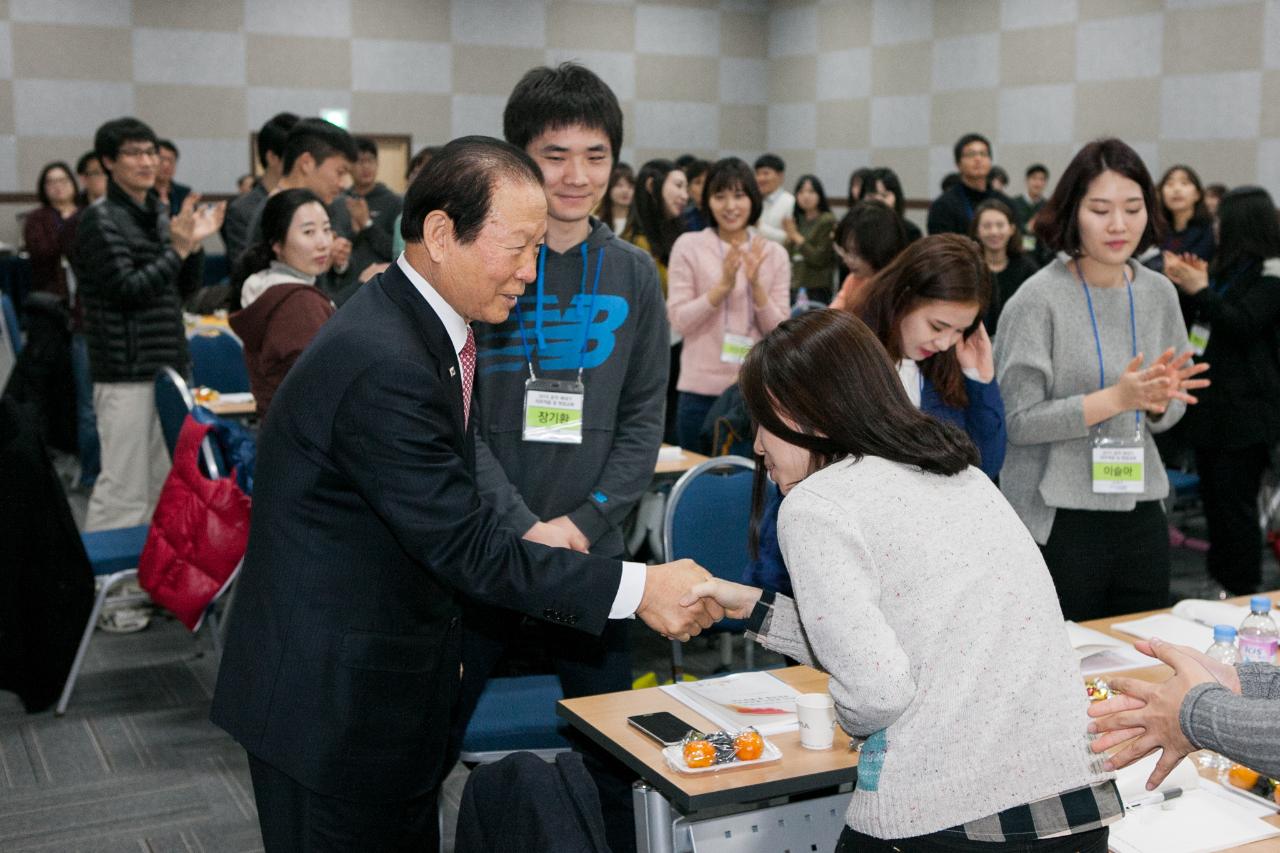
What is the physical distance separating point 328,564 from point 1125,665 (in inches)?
59.4

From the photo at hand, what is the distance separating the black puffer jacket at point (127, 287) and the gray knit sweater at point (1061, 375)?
10.8 ft

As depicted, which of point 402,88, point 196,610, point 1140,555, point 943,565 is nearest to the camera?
point 943,565

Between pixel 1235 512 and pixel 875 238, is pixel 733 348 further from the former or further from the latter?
pixel 1235 512

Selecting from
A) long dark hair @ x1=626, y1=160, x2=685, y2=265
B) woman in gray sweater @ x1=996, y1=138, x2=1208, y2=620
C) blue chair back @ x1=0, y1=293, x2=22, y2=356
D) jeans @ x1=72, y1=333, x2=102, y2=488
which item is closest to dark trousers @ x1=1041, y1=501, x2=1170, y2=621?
woman in gray sweater @ x1=996, y1=138, x2=1208, y2=620

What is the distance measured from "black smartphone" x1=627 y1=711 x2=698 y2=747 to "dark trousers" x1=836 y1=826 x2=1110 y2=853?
43 centimetres

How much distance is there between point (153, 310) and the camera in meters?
4.96

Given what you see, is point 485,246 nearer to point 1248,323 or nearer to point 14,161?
point 1248,323

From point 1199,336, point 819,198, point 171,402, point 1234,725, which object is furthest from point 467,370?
point 819,198

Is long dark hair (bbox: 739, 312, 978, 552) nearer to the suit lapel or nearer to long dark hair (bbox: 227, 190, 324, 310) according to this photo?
the suit lapel

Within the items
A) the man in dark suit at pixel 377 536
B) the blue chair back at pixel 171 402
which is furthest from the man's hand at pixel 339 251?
the man in dark suit at pixel 377 536

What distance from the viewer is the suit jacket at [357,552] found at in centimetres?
170

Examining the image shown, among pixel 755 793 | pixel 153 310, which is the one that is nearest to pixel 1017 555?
Answer: pixel 755 793

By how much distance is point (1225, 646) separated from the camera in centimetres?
234

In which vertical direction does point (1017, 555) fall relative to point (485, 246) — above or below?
below
